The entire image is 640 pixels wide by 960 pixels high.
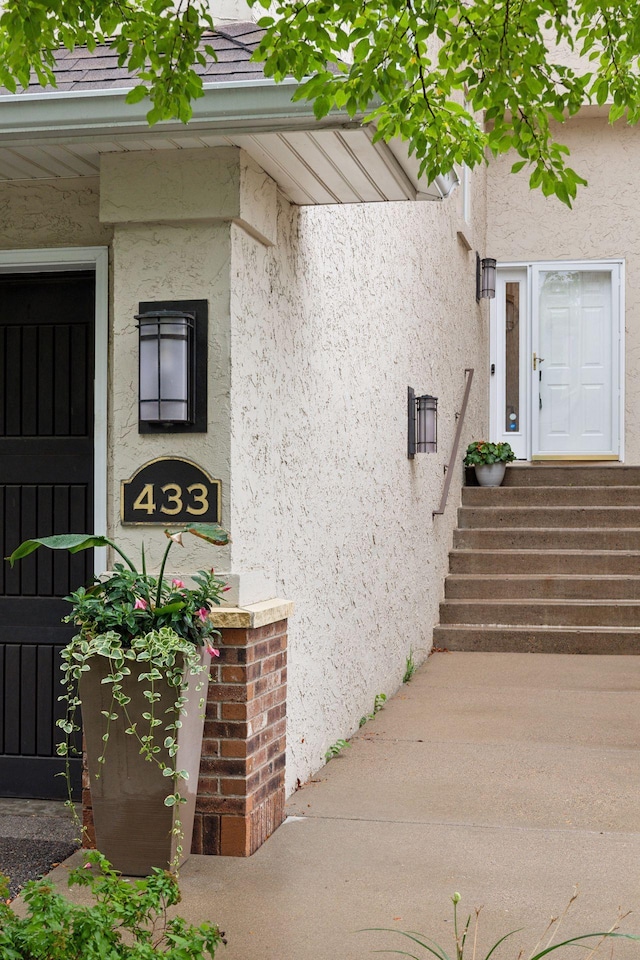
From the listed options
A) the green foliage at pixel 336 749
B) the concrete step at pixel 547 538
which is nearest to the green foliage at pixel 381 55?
the green foliage at pixel 336 749

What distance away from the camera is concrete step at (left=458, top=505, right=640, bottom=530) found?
31.7 ft

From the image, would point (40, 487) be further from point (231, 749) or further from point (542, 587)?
point (542, 587)

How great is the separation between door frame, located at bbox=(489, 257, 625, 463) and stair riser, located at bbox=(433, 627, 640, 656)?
13.0 ft

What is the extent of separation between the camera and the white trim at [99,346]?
432cm

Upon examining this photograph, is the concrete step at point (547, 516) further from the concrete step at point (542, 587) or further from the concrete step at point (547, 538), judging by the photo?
the concrete step at point (542, 587)

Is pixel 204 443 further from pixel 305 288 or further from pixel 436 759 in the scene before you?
pixel 436 759

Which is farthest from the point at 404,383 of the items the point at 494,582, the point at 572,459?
the point at 572,459

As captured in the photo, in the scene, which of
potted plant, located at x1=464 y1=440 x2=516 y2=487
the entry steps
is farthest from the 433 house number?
potted plant, located at x1=464 y1=440 x2=516 y2=487

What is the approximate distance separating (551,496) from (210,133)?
6911 millimetres

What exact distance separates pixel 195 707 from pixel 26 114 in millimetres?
2079

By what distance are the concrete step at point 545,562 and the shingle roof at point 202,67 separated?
6.03 metres

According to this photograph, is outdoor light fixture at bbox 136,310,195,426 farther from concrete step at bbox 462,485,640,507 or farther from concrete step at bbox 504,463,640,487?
concrete step at bbox 504,463,640,487

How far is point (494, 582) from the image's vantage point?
9000mm

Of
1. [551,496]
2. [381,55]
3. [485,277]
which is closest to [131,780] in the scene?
[381,55]
